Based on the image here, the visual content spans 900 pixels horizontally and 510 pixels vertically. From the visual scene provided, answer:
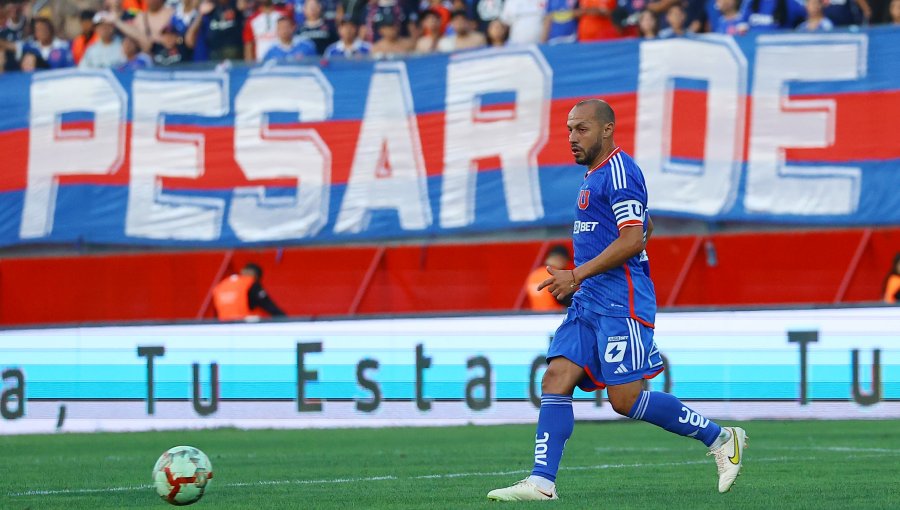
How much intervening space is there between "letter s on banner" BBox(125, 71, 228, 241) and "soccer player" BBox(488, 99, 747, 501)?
37.8ft

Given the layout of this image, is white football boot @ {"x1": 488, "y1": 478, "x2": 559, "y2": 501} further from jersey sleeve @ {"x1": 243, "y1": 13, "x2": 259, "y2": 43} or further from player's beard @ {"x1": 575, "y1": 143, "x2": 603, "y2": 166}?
jersey sleeve @ {"x1": 243, "y1": 13, "x2": 259, "y2": 43}

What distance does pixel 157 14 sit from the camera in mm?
21188

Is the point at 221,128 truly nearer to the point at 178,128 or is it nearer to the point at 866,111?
the point at 178,128

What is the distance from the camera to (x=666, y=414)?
7617mm

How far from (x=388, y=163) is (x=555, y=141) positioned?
2034 millimetres

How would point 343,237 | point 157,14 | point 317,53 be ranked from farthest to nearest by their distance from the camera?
point 157,14 < point 317,53 < point 343,237

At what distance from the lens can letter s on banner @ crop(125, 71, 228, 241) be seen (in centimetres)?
1866

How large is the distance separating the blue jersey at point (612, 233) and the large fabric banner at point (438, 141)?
29.7 feet

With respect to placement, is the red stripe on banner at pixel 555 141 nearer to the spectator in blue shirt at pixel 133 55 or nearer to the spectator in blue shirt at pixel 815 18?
the spectator in blue shirt at pixel 815 18

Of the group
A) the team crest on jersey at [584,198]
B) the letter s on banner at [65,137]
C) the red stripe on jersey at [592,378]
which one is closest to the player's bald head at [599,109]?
the team crest on jersey at [584,198]

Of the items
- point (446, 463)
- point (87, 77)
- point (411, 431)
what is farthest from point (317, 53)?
point (446, 463)

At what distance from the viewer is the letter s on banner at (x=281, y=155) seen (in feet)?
59.9

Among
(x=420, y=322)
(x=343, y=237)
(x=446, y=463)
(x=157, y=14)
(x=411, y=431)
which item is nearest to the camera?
(x=446, y=463)

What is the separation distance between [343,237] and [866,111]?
20.1ft
